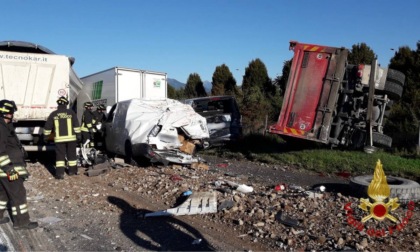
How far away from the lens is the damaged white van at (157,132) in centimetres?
937

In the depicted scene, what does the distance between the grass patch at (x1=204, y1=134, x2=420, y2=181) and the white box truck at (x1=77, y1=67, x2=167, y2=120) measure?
353 centimetres

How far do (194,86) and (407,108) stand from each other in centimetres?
2110

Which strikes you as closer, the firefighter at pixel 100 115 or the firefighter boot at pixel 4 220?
the firefighter boot at pixel 4 220

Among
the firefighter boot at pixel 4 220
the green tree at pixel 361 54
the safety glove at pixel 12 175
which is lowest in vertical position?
the firefighter boot at pixel 4 220

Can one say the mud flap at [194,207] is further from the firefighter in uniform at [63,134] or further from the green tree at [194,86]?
the green tree at [194,86]

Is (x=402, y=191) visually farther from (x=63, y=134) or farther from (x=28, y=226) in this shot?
(x=63, y=134)

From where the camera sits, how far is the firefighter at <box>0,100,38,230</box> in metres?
5.32

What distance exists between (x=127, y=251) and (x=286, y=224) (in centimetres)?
191

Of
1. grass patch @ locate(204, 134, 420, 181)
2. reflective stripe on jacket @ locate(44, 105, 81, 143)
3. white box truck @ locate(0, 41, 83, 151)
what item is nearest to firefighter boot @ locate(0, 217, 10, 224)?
reflective stripe on jacket @ locate(44, 105, 81, 143)

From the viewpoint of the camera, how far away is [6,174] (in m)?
5.34

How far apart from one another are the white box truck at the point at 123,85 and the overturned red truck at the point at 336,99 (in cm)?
627

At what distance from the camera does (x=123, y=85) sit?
14.1 meters

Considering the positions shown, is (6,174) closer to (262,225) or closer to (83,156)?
(262,225)

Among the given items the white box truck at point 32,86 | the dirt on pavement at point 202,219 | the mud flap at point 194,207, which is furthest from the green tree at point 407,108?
the white box truck at point 32,86
